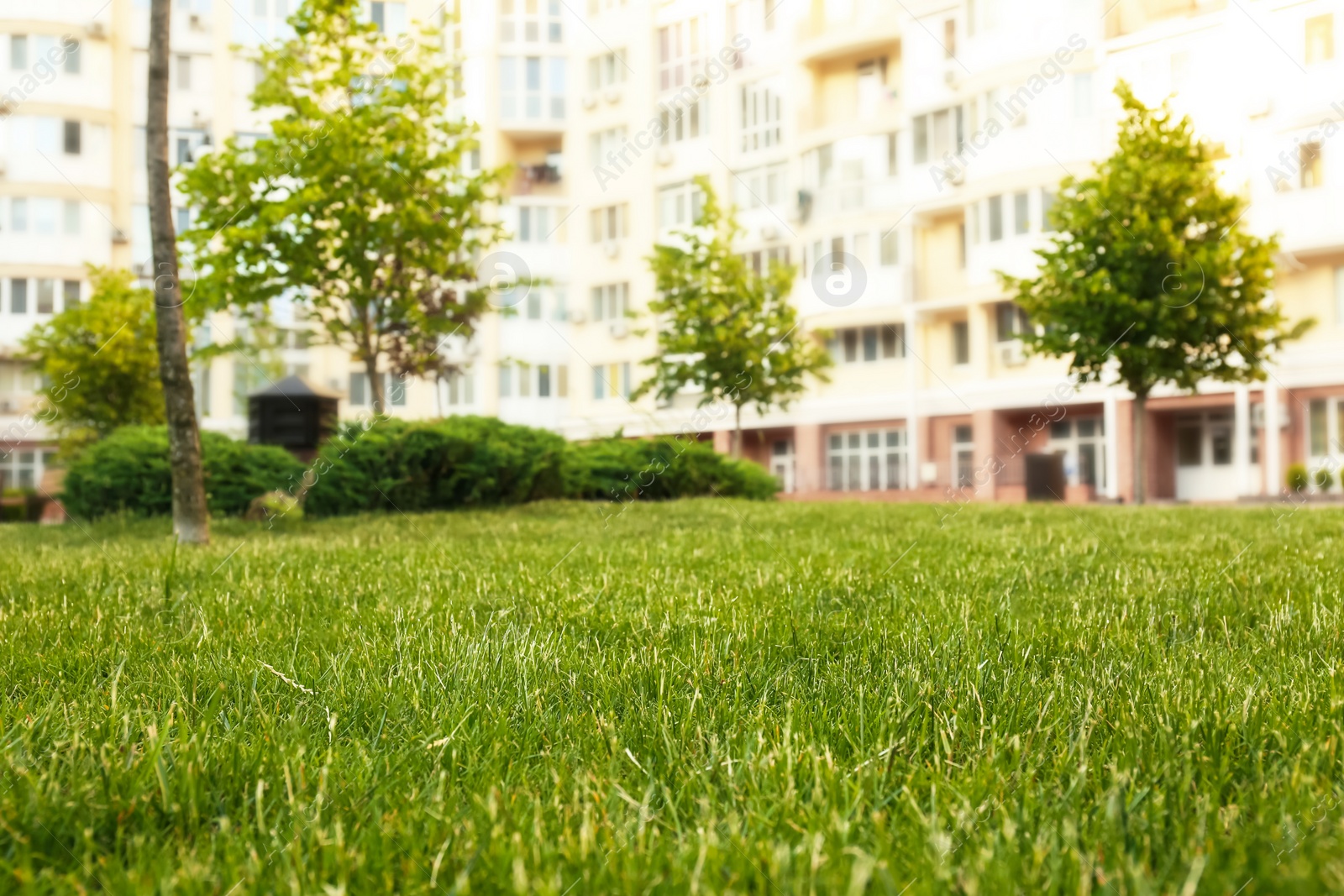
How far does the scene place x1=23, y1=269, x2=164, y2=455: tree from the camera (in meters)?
28.7

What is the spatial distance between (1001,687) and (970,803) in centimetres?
99

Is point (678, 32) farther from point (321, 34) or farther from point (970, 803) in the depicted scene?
point (970, 803)

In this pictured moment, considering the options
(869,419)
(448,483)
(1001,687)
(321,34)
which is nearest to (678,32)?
(869,419)

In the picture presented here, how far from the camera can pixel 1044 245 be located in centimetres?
3117

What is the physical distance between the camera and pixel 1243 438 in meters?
31.7

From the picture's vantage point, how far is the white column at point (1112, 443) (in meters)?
33.8

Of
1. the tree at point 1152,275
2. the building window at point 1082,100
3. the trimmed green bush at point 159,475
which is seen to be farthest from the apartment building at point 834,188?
the tree at point 1152,275

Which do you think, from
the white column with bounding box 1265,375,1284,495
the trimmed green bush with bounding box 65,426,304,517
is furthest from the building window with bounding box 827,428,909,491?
the trimmed green bush with bounding box 65,426,304,517

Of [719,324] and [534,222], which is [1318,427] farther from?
[534,222]

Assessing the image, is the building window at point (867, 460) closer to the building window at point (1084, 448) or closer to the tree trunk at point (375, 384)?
the building window at point (1084, 448)

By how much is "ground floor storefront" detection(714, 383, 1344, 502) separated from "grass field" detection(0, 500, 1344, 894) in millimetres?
26265

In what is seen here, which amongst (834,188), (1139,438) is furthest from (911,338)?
(1139,438)

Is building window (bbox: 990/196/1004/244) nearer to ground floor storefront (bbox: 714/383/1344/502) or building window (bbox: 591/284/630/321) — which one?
ground floor storefront (bbox: 714/383/1344/502)

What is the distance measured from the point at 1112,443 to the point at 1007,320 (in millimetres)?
5587
